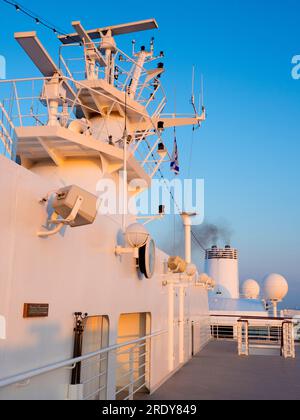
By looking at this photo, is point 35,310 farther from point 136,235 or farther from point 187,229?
point 187,229

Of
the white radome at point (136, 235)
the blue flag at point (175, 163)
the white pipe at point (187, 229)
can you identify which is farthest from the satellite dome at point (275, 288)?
the white radome at point (136, 235)

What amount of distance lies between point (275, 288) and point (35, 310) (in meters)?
22.9

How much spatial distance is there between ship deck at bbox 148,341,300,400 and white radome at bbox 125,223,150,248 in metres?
2.39

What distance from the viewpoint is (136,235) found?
5379mm

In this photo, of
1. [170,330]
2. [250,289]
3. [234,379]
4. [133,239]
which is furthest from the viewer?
[250,289]

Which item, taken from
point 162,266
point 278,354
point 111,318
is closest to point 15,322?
point 111,318

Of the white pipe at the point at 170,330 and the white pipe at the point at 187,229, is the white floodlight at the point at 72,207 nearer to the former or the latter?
the white pipe at the point at 170,330

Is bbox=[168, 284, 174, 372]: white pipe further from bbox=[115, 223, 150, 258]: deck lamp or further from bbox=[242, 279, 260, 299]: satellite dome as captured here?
bbox=[242, 279, 260, 299]: satellite dome

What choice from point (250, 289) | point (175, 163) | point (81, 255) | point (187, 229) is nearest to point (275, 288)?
point (250, 289)

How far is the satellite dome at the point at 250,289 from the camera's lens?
27375 mm

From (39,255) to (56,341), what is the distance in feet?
2.67

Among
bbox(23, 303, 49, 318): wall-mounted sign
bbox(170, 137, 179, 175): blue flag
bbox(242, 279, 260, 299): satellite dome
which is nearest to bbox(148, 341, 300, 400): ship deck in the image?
Result: bbox(23, 303, 49, 318): wall-mounted sign
